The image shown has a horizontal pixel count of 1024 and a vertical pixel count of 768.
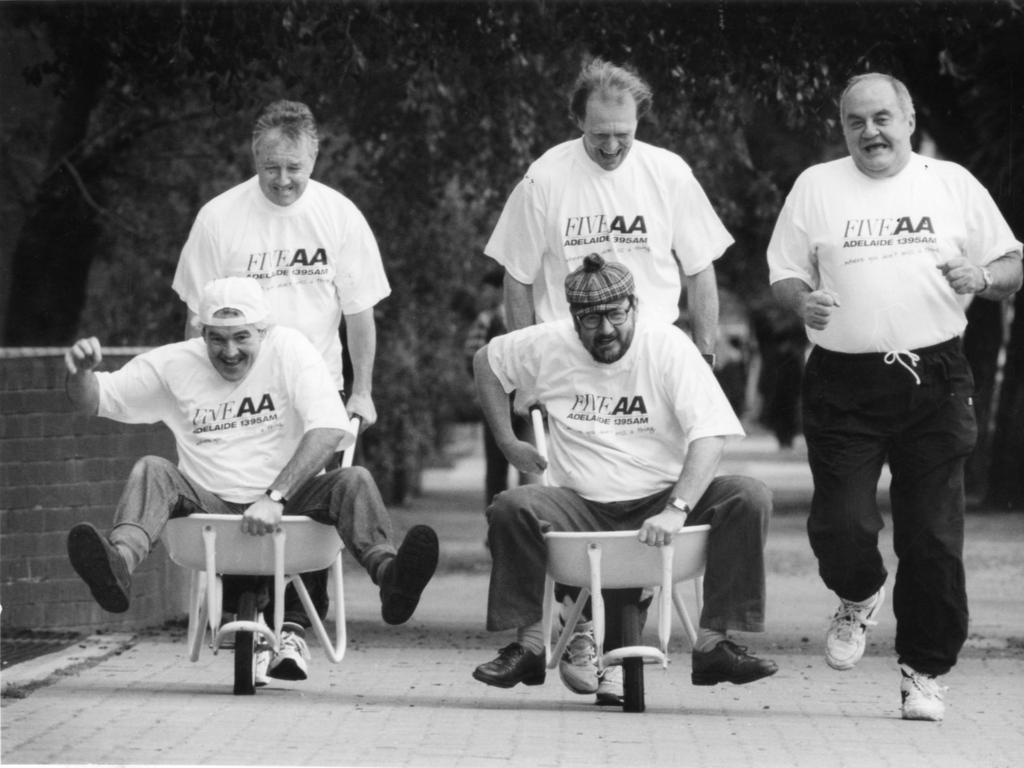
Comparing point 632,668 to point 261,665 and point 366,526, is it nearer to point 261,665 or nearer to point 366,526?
point 366,526

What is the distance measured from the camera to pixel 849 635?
784 centimetres

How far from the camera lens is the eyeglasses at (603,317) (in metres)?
7.47

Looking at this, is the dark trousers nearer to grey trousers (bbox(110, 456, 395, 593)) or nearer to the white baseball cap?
grey trousers (bbox(110, 456, 395, 593))

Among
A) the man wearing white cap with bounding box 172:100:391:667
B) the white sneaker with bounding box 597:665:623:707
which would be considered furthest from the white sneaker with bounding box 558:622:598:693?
the man wearing white cap with bounding box 172:100:391:667

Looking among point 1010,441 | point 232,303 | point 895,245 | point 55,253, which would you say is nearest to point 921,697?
point 895,245

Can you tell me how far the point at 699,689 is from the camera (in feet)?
28.7

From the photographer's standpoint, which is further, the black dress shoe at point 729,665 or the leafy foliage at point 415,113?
the leafy foliage at point 415,113

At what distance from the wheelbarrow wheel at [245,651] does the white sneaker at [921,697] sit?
2433 mm

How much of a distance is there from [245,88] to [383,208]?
4.91 m

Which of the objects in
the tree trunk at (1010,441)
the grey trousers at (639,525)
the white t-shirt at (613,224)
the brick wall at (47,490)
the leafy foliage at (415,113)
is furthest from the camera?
the tree trunk at (1010,441)

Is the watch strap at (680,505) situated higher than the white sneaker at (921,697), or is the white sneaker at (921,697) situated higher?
the watch strap at (680,505)

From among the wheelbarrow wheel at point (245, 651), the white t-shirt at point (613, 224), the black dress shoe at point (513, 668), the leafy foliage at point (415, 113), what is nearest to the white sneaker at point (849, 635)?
the black dress shoe at point (513, 668)

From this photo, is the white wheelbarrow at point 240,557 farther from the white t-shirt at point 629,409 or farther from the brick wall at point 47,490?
the brick wall at point 47,490

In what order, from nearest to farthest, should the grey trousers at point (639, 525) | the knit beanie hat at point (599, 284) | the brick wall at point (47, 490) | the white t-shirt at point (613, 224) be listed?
the grey trousers at point (639, 525), the knit beanie hat at point (599, 284), the white t-shirt at point (613, 224), the brick wall at point (47, 490)
